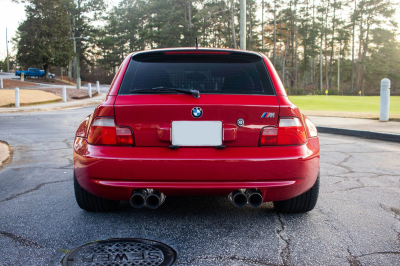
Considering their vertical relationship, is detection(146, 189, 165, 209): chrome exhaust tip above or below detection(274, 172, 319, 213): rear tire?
above

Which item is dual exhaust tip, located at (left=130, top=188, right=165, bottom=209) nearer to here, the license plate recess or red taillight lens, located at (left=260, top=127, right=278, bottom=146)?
the license plate recess

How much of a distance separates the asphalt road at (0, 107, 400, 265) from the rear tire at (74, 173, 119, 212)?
0.07 m

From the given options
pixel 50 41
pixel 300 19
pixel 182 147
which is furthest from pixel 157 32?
pixel 182 147

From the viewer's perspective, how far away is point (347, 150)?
7.24 metres

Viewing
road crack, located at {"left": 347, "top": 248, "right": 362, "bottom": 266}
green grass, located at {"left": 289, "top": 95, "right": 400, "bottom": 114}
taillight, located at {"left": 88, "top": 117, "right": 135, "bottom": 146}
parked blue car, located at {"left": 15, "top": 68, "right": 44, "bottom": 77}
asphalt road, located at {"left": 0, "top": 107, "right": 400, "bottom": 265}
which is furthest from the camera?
parked blue car, located at {"left": 15, "top": 68, "right": 44, "bottom": 77}

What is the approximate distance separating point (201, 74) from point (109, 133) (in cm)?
88

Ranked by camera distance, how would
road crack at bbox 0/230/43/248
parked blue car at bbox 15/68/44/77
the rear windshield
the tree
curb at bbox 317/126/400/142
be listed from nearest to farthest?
road crack at bbox 0/230/43/248 → the rear windshield → curb at bbox 317/126/400/142 → the tree → parked blue car at bbox 15/68/44/77

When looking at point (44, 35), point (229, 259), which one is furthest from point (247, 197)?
point (44, 35)

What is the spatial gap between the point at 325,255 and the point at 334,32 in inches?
3001

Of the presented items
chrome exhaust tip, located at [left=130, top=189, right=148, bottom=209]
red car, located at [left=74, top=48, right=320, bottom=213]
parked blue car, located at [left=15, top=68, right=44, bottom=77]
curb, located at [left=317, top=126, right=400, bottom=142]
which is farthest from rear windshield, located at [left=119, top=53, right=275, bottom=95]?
parked blue car, located at [left=15, top=68, right=44, bottom=77]

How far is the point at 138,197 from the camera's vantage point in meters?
2.79

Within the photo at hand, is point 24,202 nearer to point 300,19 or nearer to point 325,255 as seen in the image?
point 325,255

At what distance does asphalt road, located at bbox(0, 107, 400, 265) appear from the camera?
2.51 meters

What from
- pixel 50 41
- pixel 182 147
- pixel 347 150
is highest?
pixel 50 41
